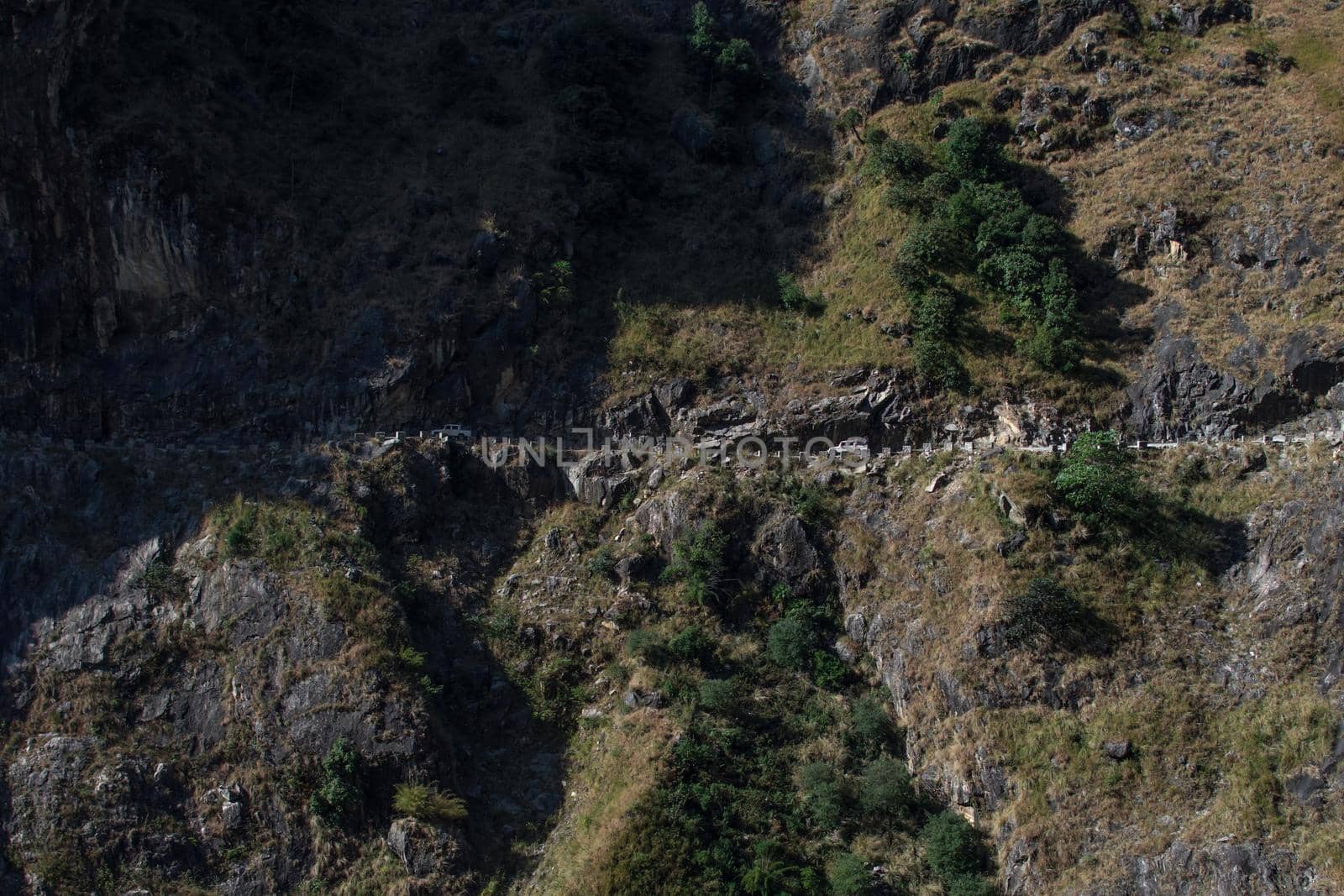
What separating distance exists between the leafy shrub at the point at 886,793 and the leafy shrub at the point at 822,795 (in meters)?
0.70

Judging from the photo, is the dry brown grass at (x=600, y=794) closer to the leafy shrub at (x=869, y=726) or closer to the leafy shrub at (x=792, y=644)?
the leafy shrub at (x=792, y=644)

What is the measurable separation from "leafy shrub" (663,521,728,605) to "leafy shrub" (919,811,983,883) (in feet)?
32.4

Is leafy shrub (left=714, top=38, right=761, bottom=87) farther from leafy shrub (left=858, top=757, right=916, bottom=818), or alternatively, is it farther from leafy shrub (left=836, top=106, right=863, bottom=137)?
leafy shrub (left=858, top=757, right=916, bottom=818)

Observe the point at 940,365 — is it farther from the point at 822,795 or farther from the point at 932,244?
the point at 822,795

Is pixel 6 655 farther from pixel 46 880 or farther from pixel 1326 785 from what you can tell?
pixel 1326 785

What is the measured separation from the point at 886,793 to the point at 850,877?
8.52ft

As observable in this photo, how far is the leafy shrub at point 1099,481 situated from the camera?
118ft

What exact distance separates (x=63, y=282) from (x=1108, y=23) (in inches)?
1635

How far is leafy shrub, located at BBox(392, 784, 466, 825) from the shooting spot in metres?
33.1

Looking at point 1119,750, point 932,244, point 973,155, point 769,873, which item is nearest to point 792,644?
point 769,873

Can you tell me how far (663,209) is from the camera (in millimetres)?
50250

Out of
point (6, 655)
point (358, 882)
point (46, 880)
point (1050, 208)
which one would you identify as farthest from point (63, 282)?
point (1050, 208)

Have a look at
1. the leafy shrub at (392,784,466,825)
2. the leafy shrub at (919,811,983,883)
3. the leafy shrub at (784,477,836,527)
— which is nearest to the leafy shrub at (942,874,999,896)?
the leafy shrub at (919,811,983,883)

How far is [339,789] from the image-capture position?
33.3m
